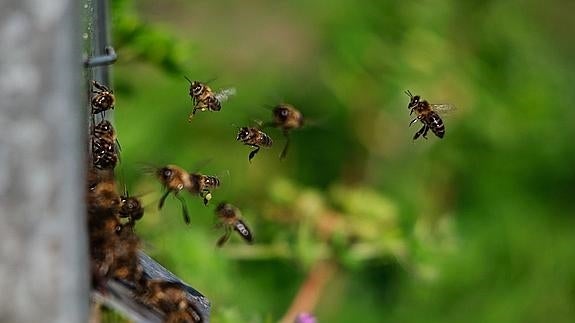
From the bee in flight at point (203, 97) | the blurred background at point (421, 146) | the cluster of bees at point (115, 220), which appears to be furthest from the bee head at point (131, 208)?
the blurred background at point (421, 146)

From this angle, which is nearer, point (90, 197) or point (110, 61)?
point (90, 197)

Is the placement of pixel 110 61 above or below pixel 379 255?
below

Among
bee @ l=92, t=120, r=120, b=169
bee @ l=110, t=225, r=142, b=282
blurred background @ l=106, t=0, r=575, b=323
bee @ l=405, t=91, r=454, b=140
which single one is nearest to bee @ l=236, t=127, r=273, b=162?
bee @ l=405, t=91, r=454, b=140

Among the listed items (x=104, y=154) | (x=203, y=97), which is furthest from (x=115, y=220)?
(x=203, y=97)

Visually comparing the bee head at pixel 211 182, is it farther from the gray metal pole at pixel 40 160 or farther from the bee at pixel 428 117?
the gray metal pole at pixel 40 160

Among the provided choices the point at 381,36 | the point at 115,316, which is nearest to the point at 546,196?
the point at 381,36

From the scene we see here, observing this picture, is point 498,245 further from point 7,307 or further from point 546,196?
point 7,307
